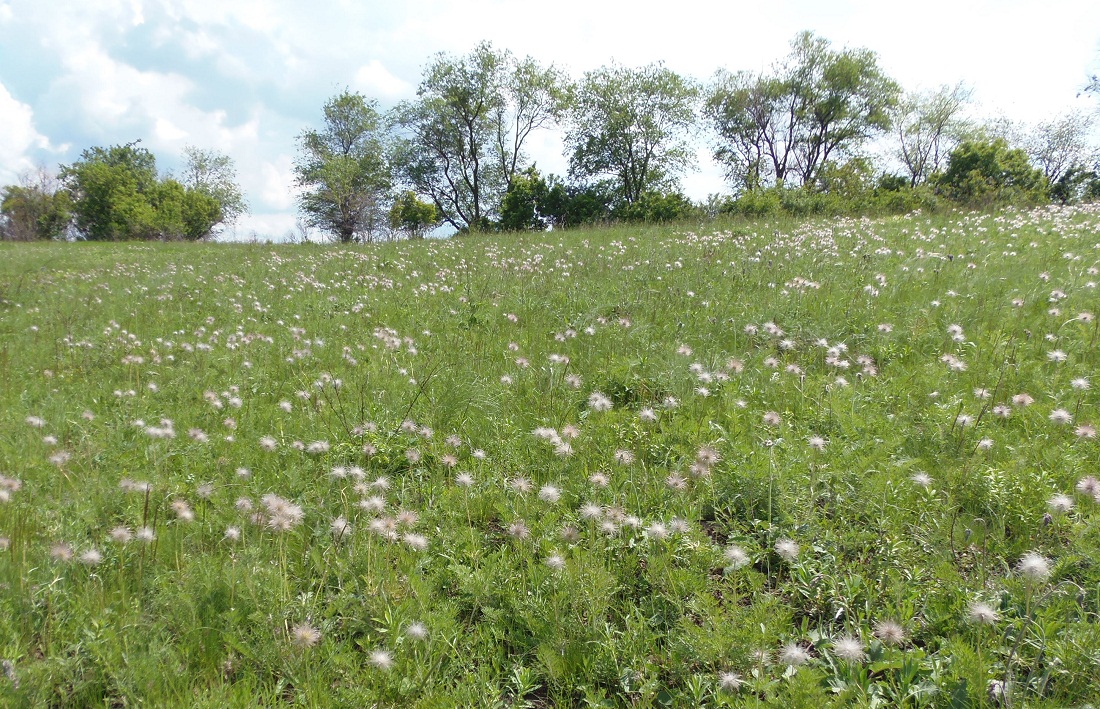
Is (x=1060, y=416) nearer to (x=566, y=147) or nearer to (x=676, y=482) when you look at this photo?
(x=676, y=482)

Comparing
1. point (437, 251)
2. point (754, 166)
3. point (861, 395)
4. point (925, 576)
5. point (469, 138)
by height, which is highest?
point (469, 138)

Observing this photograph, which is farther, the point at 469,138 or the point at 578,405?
the point at 469,138

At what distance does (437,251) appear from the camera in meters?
14.1

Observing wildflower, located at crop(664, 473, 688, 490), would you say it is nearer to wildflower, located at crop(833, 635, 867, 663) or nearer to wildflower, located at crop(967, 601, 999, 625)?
wildflower, located at crop(833, 635, 867, 663)

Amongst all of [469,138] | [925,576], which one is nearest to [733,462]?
[925,576]

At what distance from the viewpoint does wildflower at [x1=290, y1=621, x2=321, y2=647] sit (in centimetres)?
204

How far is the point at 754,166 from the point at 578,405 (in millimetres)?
61976

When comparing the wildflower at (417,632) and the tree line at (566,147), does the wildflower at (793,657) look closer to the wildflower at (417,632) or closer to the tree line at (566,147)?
the wildflower at (417,632)

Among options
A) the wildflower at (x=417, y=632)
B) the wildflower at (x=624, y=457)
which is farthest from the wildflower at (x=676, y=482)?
the wildflower at (x=417, y=632)

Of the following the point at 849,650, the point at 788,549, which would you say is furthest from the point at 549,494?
the point at 849,650

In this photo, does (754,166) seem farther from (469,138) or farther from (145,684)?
(145,684)

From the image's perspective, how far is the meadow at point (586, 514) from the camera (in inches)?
77.9

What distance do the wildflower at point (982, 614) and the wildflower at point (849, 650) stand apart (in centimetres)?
42

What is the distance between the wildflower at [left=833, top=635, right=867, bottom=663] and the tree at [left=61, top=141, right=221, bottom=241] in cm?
7077
